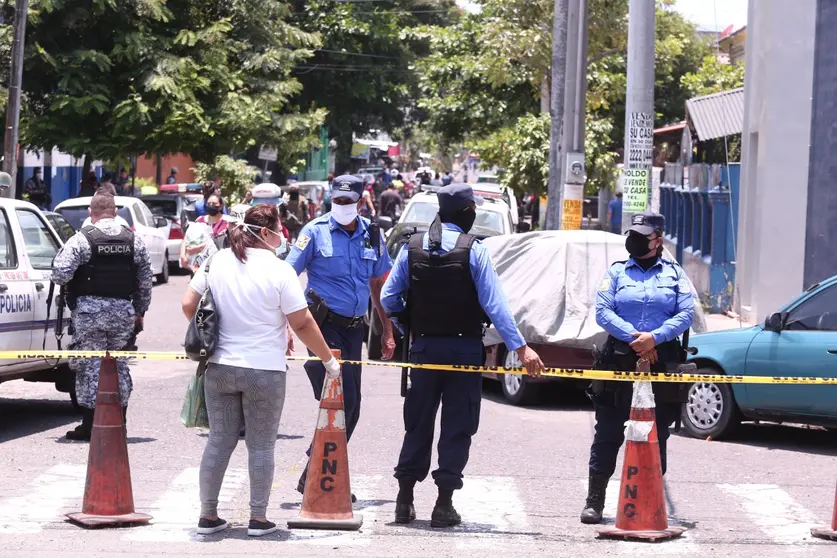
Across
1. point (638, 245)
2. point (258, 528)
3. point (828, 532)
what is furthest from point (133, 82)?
point (828, 532)

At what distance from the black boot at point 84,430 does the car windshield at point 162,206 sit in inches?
695

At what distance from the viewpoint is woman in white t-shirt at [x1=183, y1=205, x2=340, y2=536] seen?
6.62 meters

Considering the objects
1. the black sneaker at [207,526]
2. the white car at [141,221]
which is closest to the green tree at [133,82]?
the white car at [141,221]

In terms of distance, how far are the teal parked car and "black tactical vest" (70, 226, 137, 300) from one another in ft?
14.3

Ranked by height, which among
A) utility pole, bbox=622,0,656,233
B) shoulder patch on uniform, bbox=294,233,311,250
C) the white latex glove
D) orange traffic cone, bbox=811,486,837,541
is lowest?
orange traffic cone, bbox=811,486,837,541

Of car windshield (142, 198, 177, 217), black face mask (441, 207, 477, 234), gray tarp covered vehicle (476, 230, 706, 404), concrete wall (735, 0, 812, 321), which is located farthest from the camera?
car windshield (142, 198, 177, 217)

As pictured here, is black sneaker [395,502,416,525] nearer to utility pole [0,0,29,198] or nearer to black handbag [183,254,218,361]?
black handbag [183,254,218,361]

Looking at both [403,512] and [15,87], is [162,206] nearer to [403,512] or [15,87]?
[15,87]

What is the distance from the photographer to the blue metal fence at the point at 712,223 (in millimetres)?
21125

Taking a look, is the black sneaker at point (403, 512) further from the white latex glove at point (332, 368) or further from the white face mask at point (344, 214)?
the white face mask at point (344, 214)

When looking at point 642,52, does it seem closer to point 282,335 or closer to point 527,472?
point 527,472

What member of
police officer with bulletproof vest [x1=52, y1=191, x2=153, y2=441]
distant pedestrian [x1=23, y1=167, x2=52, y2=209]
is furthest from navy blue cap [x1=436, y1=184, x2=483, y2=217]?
distant pedestrian [x1=23, y1=167, x2=52, y2=209]

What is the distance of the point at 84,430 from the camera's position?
390 inches

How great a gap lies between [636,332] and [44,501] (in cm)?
355
